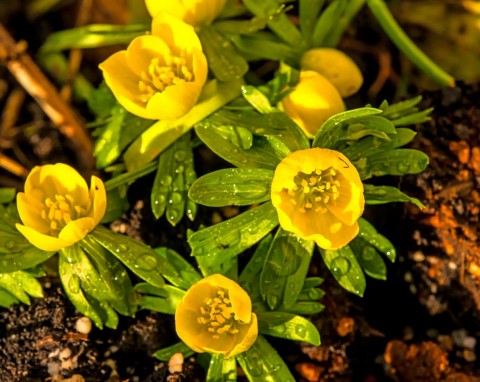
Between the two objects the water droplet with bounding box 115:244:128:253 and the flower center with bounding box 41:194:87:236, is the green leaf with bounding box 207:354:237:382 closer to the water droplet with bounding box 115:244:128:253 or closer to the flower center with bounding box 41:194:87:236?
A: the water droplet with bounding box 115:244:128:253

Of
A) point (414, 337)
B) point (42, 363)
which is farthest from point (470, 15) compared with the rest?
point (42, 363)

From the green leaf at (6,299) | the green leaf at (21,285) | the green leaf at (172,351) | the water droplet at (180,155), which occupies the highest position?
the water droplet at (180,155)

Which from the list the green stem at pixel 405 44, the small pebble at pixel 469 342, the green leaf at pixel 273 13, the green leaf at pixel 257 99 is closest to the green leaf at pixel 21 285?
the green leaf at pixel 257 99

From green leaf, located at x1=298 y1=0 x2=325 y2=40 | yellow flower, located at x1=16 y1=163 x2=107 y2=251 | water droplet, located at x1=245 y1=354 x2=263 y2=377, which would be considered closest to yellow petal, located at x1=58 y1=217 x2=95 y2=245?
yellow flower, located at x1=16 y1=163 x2=107 y2=251

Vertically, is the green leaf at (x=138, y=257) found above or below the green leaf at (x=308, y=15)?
below

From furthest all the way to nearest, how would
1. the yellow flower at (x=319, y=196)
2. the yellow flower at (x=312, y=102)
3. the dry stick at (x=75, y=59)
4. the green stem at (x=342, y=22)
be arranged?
the dry stick at (x=75, y=59)
the green stem at (x=342, y=22)
the yellow flower at (x=312, y=102)
the yellow flower at (x=319, y=196)

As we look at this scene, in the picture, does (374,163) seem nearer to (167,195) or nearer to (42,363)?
(167,195)

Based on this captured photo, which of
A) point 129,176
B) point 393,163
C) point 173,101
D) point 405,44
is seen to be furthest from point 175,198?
point 405,44

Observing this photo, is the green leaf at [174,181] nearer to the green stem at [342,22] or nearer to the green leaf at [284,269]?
the green leaf at [284,269]
